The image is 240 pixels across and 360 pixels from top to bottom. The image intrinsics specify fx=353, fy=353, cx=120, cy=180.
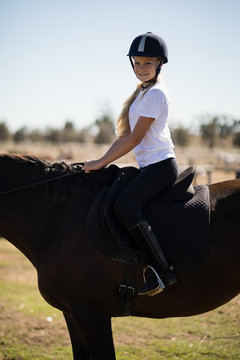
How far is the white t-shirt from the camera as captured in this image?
3.14 meters

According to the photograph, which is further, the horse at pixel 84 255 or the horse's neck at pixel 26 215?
the horse's neck at pixel 26 215

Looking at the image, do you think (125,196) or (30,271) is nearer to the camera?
(125,196)

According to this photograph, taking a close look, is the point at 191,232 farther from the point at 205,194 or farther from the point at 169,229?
the point at 205,194

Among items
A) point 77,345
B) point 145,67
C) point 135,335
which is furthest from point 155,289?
point 135,335

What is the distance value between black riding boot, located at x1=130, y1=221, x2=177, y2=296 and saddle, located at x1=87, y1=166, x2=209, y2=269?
9 cm

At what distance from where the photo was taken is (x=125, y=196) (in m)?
3.07

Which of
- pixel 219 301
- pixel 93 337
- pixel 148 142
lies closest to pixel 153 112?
pixel 148 142

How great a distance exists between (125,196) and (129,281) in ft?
2.53

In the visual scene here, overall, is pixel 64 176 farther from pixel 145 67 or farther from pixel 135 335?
pixel 135 335

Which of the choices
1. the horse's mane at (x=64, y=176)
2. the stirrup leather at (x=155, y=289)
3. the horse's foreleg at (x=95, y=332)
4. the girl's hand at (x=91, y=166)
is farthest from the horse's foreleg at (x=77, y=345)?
the girl's hand at (x=91, y=166)

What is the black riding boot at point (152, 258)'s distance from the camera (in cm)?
299

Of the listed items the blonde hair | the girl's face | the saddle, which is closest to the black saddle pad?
the saddle

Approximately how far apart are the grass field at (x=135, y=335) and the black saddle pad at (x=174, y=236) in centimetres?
225

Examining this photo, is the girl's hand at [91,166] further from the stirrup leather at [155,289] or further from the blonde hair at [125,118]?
the stirrup leather at [155,289]
